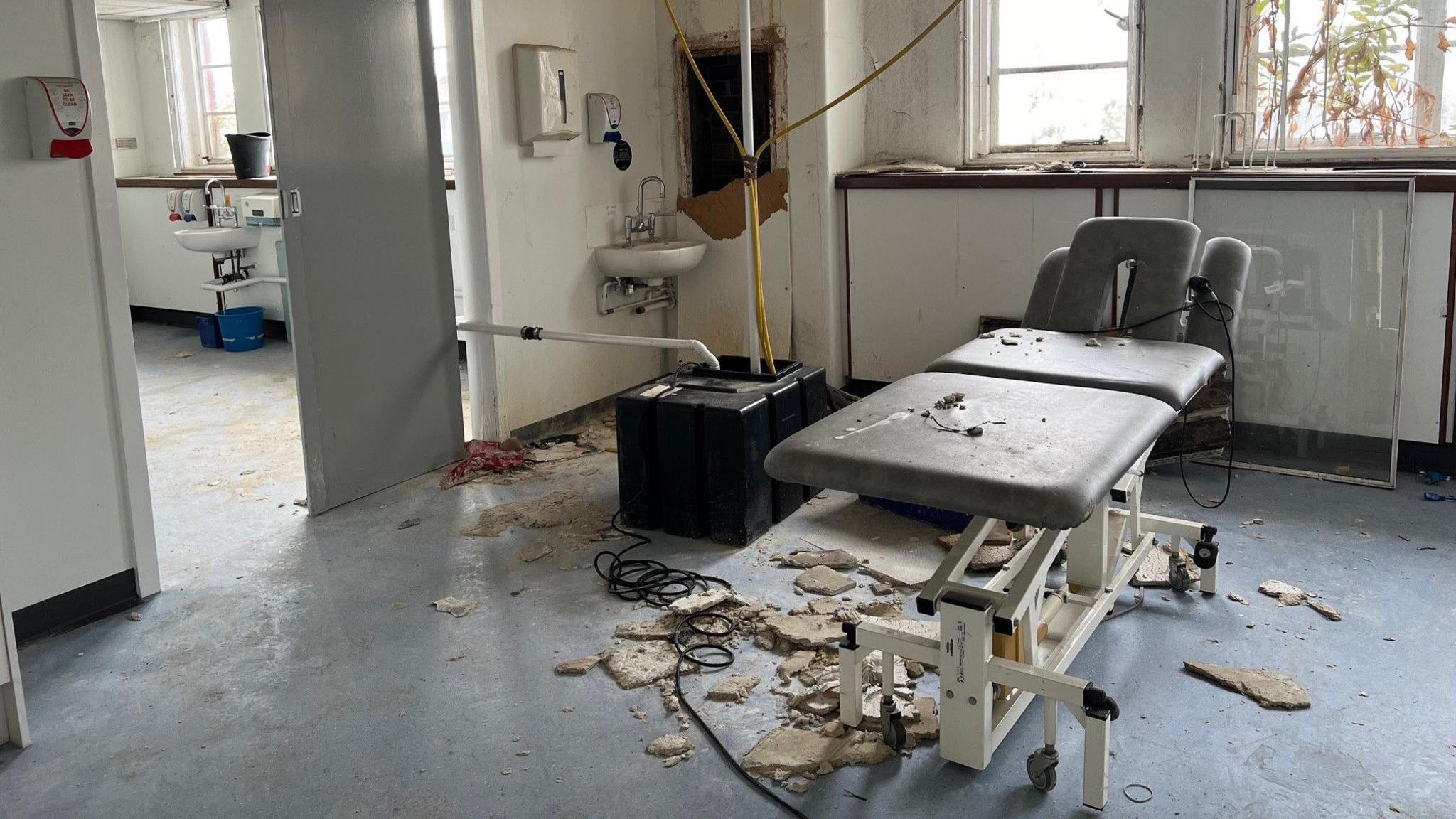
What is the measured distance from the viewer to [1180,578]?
3.33 metres

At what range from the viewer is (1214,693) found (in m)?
2.77

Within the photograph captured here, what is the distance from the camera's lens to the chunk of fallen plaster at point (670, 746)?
8.51ft

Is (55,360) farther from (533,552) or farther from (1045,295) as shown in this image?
(1045,295)

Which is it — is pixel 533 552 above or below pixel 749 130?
below

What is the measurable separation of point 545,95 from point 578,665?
2.72 metres

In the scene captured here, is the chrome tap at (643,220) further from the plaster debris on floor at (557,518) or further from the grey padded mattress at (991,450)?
the grey padded mattress at (991,450)

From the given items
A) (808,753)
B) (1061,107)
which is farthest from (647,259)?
(808,753)

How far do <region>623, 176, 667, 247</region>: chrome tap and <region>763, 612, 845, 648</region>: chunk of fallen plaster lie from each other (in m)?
2.76

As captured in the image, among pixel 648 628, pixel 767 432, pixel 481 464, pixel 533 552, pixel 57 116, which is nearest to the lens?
pixel 57 116

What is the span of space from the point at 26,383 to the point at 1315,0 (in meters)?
4.80

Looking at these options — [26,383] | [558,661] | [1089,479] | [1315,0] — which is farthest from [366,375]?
[1315,0]

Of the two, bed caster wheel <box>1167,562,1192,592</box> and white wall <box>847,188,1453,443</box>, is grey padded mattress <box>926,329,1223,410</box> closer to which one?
bed caster wheel <box>1167,562,1192,592</box>

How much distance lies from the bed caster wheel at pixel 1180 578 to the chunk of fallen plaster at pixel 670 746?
5.20 feet

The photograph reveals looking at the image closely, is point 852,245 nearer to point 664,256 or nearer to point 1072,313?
point 664,256
